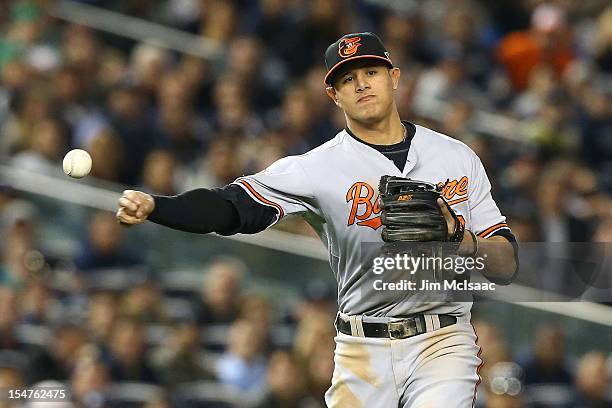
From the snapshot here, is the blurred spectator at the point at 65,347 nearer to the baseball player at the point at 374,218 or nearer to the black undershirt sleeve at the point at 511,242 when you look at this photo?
the baseball player at the point at 374,218

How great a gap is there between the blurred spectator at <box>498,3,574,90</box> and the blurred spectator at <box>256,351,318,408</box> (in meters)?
4.66

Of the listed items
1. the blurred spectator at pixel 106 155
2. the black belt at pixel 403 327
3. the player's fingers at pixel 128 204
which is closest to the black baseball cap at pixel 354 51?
the black belt at pixel 403 327

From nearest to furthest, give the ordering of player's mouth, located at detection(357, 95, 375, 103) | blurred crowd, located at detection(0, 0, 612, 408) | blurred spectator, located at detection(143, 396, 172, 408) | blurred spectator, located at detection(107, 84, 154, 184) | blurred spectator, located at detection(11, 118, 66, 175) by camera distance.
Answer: player's mouth, located at detection(357, 95, 375, 103) → blurred spectator, located at detection(143, 396, 172, 408) → blurred crowd, located at detection(0, 0, 612, 408) → blurred spectator, located at detection(11, 118, 66, 175) → blurred spectator, located at detection(107, 84, 154, 184)

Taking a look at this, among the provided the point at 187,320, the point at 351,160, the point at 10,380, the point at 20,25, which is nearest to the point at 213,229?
the point at 351,160

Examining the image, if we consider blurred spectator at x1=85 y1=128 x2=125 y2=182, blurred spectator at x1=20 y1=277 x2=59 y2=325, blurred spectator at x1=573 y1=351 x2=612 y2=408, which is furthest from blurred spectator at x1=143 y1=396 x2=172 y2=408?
blurred spectator at x1=573 y1=351 x2=612 y2=408

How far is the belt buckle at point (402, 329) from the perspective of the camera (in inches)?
195

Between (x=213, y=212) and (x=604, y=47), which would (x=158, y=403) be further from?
(x=604, y=47)

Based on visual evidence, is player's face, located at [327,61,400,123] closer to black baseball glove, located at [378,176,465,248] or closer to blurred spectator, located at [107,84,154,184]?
black baseball glove, located at [378,176,465,248]

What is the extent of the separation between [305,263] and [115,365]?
1.61 m

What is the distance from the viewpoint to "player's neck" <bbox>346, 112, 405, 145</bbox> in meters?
5.20

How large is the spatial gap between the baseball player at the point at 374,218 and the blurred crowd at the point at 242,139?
3.52m

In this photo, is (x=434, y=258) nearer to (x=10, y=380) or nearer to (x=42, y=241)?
(x=10, y=380)

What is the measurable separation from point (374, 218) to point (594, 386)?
167 inches

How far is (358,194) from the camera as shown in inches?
198
